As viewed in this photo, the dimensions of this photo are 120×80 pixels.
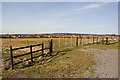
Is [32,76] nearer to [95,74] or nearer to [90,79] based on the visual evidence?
[90,79]

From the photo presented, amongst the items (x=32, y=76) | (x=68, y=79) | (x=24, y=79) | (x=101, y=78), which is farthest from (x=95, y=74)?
(x=24, y=79)

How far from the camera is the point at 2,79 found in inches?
206

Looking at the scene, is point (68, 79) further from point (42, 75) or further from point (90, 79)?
point (42, 75)

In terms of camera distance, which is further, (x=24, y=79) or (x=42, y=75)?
(x=42, y=75)

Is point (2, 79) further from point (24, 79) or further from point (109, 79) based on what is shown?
point (109, 79)

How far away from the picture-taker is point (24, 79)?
5.08 meters

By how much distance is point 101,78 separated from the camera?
16.1 ft

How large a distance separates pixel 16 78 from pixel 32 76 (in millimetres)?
866

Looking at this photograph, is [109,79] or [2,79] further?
[2,79]

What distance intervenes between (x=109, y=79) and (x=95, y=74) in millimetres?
750

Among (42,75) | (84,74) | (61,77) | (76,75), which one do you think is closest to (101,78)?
(84,74)

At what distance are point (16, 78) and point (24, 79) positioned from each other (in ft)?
1.74

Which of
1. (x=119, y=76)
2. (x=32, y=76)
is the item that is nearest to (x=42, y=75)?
(x=32, y=76)

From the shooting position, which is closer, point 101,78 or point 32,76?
point 101,78
